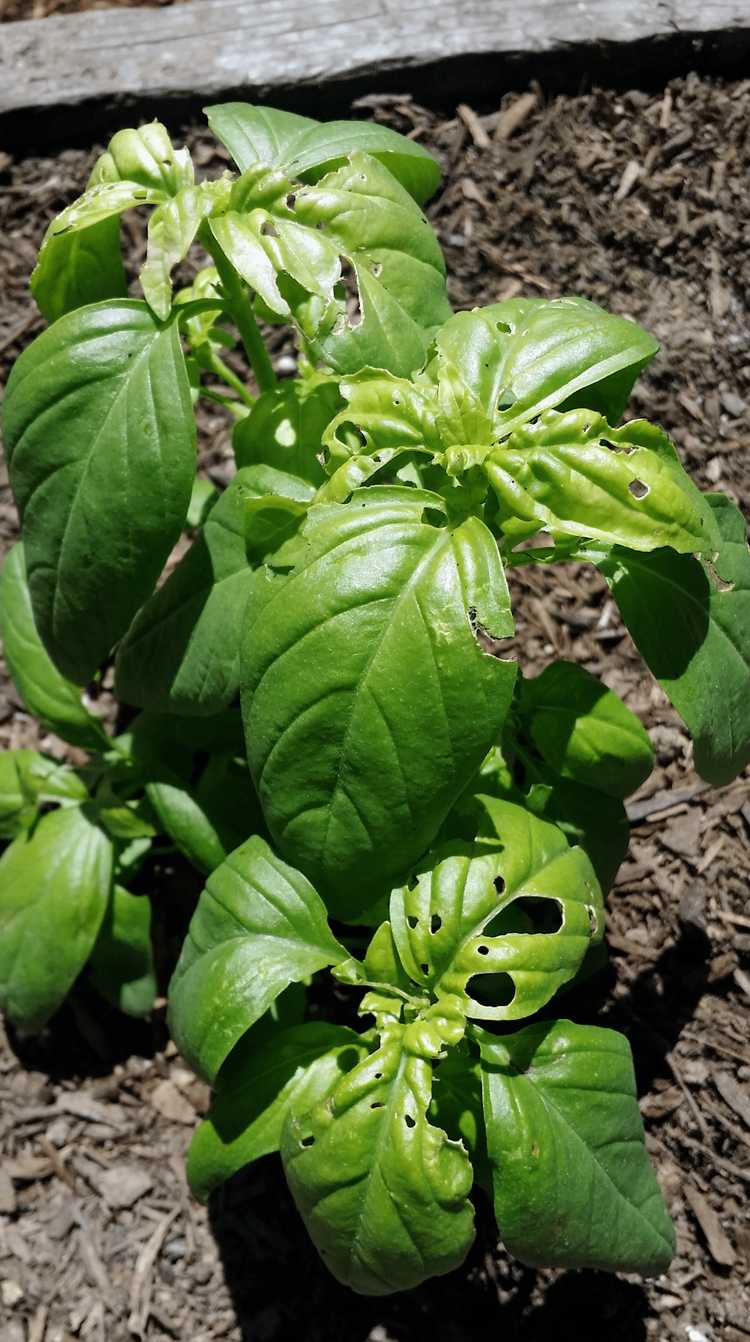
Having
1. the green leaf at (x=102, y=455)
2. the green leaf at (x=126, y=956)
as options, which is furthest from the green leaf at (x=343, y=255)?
the green leaf at (x=126, y=956)

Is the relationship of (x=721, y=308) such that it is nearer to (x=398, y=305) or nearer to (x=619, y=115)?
(x=619, y=115)

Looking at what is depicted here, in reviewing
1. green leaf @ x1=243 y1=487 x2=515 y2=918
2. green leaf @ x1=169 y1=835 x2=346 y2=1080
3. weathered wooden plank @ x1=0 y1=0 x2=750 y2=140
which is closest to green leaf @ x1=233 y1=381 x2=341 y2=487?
green leaf @ x1=243 y1=487 x2=515 y2=918

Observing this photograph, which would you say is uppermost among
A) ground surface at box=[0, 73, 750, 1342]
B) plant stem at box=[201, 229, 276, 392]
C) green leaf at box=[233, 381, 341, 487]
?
plant stem at box=[201, 229, 276, 392]

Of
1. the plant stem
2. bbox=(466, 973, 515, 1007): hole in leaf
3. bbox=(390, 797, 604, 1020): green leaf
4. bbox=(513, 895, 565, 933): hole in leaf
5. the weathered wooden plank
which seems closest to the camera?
bbox=(390, 797, 604, 1020): green leaf

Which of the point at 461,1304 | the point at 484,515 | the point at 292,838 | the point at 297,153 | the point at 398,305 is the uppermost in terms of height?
the point at 297,153

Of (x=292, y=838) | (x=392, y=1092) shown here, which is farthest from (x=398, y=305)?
(x=392, y=1092)

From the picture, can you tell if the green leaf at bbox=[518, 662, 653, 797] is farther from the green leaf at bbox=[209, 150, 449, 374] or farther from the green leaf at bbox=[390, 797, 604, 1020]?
the green leaf at bbox=[209, 150, 449, 374]
